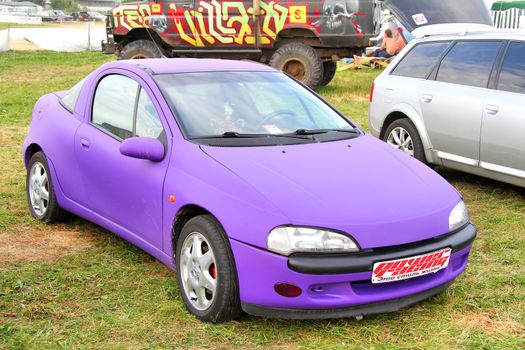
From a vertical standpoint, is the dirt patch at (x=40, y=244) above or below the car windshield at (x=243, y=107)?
below

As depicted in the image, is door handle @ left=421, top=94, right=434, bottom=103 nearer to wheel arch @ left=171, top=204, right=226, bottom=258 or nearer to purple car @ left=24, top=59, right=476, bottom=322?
purple car @ left=24, top=59, right=476, bottom=322

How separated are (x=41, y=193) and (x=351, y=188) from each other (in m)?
2.79

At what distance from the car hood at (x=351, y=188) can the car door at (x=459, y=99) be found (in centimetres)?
229

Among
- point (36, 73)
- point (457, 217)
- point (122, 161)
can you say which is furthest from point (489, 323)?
point (36, 73)

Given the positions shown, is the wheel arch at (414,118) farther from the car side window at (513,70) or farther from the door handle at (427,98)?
the car side window at (513,70)

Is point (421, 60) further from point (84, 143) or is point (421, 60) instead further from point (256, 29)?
point (256, 29)

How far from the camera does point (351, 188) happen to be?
3.63 m

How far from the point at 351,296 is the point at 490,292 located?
47.1 inches

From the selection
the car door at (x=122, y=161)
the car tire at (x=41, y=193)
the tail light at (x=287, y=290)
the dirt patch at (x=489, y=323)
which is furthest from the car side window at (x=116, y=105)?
the dirt patch at (x=489, y=323)

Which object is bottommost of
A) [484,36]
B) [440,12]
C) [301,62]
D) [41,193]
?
[41,193]

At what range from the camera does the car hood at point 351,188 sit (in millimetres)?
3379

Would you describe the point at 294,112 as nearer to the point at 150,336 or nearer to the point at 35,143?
the point at 150,336

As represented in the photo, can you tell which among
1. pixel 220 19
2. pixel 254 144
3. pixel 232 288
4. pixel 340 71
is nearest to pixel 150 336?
pixel 232 288

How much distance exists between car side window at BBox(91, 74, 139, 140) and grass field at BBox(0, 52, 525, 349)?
2.84 ft
